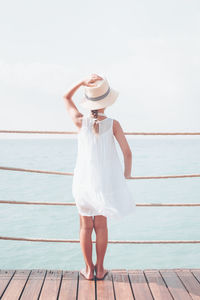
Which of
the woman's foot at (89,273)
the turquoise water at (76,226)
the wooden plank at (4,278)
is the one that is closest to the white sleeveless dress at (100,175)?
the woman's foot at (89,273)

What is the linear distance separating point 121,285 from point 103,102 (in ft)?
3.64

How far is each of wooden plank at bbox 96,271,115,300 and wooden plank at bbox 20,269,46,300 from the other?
1.16ft

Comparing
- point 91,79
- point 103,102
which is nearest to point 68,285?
point 103,102

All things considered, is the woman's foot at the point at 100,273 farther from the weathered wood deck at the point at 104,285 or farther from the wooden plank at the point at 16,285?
the wooden plank at the point at 16,285

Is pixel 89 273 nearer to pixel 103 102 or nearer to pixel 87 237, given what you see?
pixel 87 237

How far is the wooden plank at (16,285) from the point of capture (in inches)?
84.0

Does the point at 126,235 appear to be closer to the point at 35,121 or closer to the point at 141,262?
the point at 141,262

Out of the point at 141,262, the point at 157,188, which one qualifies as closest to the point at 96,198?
the point at 141,262

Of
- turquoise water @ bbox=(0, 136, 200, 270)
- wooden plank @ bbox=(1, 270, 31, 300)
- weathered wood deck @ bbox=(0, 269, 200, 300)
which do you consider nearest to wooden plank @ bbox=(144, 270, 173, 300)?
weathered wood deck @ bbox=(0, 269, 200, 300)

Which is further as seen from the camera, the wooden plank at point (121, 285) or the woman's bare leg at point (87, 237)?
the woman's bare leg at point (87, 237)

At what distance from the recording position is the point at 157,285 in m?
2.29

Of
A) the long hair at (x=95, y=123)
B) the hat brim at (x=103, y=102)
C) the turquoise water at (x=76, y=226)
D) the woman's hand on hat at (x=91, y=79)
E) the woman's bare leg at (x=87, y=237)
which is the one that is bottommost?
the turquoise water at (x=76, y=226)

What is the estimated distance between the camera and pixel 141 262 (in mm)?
10273

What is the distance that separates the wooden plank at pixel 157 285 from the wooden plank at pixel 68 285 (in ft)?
1.50
